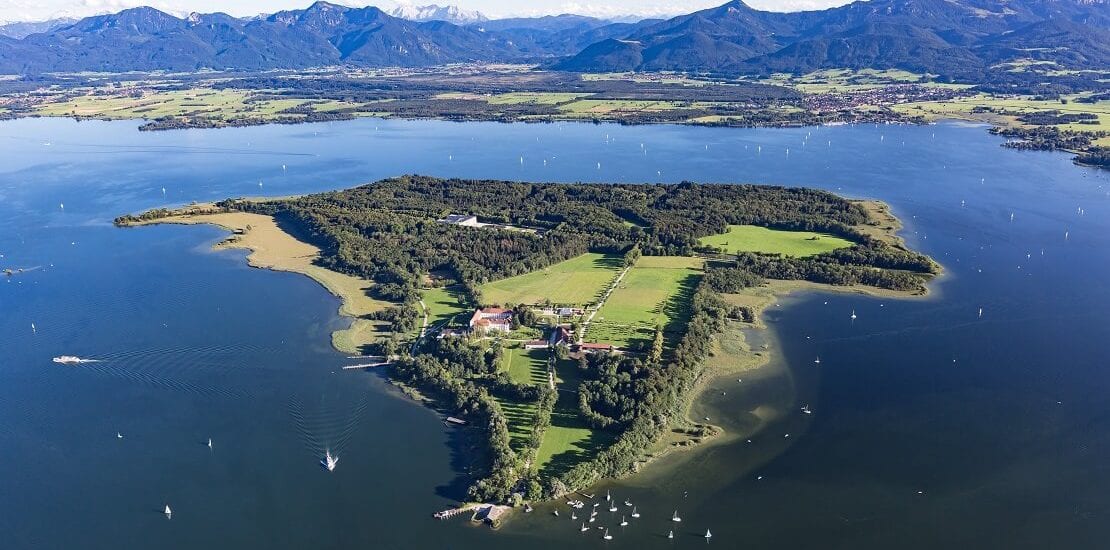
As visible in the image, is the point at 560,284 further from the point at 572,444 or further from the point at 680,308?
the point at 572,444

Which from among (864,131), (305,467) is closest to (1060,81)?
(864,131)

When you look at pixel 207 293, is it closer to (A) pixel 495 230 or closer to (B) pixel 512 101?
(A) pixel 495 230

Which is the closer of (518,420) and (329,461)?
(329,461)

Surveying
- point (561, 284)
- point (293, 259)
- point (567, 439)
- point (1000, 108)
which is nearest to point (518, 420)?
point (567, 439)

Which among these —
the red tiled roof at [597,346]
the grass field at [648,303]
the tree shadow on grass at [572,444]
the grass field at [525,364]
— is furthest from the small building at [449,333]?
the tree shadow on grass at [572,444]

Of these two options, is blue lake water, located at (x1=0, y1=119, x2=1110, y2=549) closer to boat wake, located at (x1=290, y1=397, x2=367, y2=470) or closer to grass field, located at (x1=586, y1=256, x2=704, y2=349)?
boat wake, located at (x1=290, y1=397, x2=367, y2=470)

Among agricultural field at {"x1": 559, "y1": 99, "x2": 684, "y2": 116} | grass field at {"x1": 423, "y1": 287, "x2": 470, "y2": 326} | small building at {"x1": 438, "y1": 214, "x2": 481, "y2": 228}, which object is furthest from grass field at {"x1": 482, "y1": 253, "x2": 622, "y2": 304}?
agricultural field at {"x1": 559, "y1": 99, "x2": 684, "y2": 116}
